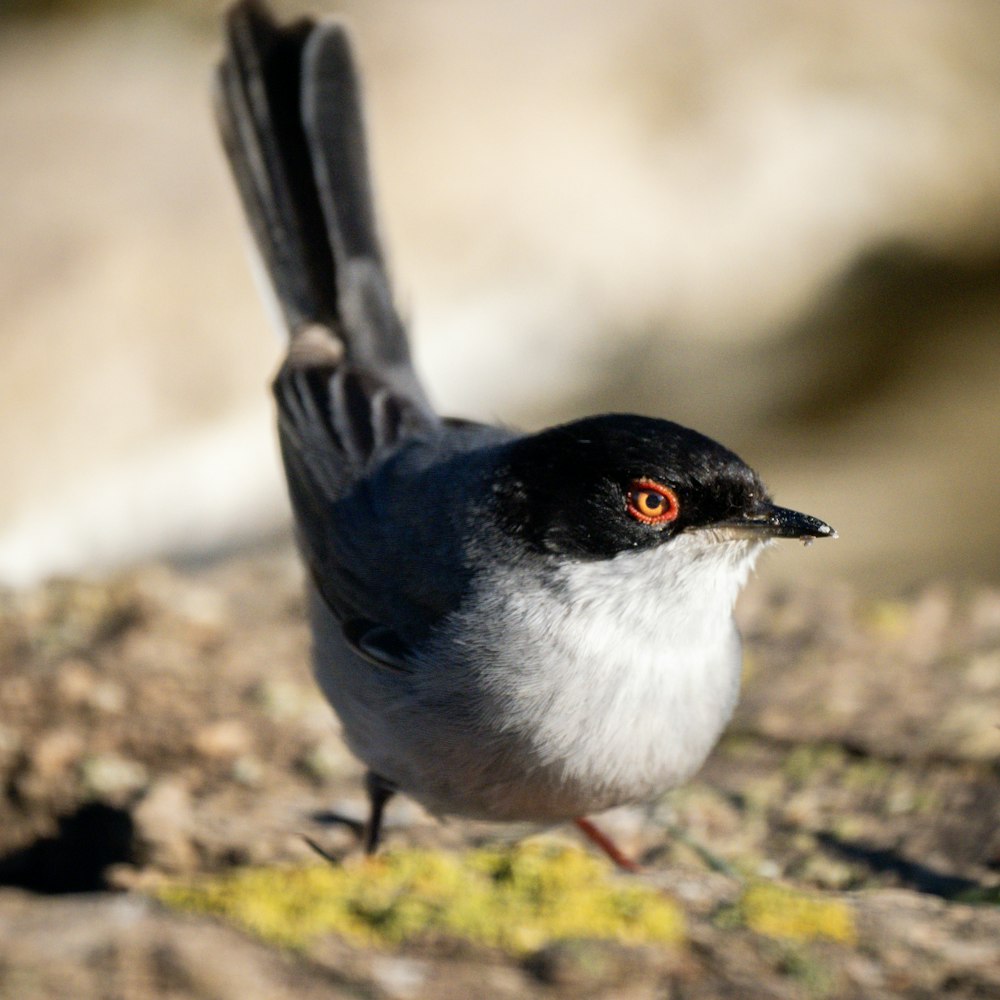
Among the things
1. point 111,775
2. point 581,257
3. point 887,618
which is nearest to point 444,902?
point 111,775

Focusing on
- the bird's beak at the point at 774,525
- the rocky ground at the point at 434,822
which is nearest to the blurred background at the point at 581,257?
the rocky ground at the point at 434,822

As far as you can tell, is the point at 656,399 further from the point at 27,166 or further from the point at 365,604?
the point at 365,604

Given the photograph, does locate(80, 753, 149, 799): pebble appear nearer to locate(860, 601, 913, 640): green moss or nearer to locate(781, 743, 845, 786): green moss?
locate(781, 743, 845, 786): green moss

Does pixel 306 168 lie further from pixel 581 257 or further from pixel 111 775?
pixel 581 257

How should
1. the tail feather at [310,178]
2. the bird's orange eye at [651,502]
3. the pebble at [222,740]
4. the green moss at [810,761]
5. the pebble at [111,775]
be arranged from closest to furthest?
1. the bird's orange eye at [651,502]
2. the pebble at [111,775]
3. the green moss at [810,761]
4. the pebble at [222,740]
5. the tail feather at [310,178]

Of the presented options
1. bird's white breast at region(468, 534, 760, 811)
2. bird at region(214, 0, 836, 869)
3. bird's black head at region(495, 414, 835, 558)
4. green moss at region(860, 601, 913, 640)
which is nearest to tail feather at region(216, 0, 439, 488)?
bird at region(214, 0, 836, 869)

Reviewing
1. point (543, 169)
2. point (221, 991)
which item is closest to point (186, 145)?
point (543, 169)

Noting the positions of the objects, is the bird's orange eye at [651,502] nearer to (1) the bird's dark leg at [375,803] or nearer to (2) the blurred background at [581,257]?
(1) the bird's dark leg at [375,803]
